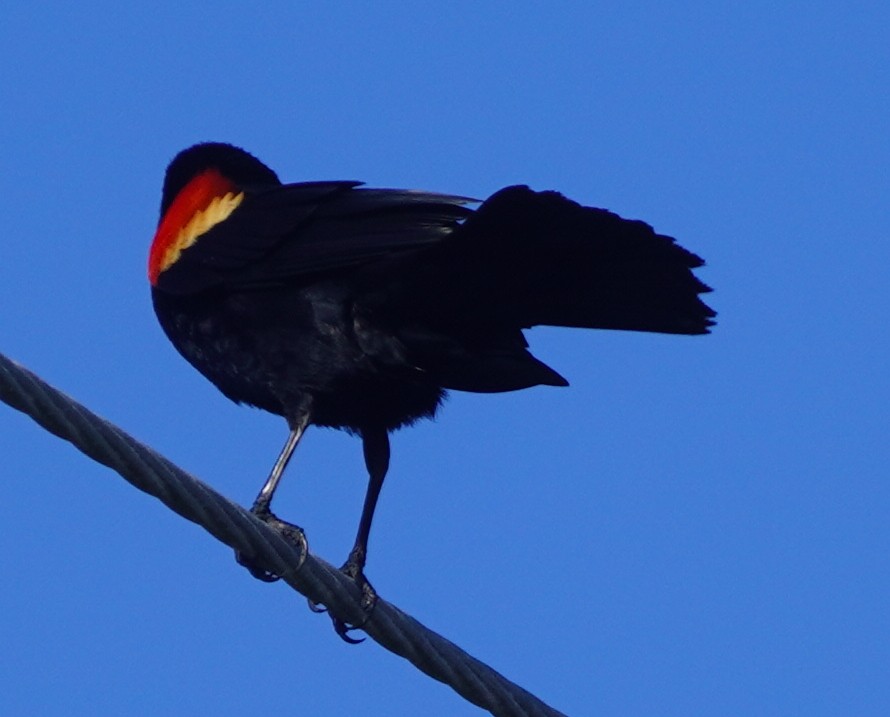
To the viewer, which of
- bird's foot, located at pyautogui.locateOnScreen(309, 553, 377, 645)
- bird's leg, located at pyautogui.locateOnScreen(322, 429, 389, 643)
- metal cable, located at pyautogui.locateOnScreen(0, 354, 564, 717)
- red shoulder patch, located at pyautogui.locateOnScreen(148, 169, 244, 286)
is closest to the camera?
metal cable, located at pyautogui.locateOnScreen(0, 354, 564, 717)

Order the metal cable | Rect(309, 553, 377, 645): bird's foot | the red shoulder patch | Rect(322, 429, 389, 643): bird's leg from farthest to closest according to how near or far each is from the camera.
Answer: the red shoulder patch → Rect(322, 429, 389, 643): bird's leg → Rect(309, 553, 377, 645): bird's foot → the metal cable

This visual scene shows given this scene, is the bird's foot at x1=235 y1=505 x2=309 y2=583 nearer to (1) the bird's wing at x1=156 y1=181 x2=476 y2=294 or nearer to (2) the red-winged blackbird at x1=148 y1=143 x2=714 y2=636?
(2) the red-winged blackbird at x1=148 y1=143 x2=714 y2=636

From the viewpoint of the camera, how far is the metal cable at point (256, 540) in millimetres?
4184

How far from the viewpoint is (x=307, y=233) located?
21.9 feet

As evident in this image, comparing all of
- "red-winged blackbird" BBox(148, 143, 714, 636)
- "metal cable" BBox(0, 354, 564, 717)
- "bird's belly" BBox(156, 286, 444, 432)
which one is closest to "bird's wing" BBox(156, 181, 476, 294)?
"red-winged blackbird" BBox(148, 143, 714, 636)

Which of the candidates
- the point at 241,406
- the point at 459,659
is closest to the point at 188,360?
the point at 241,406

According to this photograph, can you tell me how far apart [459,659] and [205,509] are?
934 mm

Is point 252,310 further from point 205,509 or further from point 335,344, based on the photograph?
point 205,509

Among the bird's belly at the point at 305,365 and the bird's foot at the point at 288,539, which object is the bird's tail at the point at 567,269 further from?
the bird's foot at the point at 288,539

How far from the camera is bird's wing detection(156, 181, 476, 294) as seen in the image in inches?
249

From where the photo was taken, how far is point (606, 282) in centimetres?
614

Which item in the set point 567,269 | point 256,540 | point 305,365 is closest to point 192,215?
point 305,365

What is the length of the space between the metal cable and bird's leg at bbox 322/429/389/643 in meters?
0.93

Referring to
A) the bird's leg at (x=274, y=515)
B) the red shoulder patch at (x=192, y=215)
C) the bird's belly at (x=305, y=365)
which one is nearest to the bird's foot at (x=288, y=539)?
the bird's leg at (x=274, y=515)
